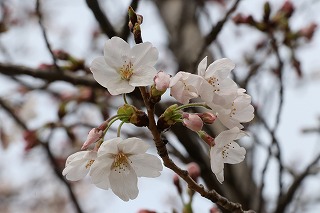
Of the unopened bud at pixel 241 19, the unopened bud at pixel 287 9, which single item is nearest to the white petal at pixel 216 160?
the unopened bud at pixel 241 19

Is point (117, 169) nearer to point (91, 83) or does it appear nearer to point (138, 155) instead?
point (138, 155)

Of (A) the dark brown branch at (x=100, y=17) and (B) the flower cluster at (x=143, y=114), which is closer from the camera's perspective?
(B) the flower cluster at (x=143, y=114)

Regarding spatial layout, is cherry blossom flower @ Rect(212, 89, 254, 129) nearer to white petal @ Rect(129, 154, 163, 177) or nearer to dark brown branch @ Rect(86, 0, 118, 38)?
white petal @ Rect(129, 154, 163, 177)

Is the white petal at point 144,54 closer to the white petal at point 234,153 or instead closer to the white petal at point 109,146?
the white petal at point 109,146

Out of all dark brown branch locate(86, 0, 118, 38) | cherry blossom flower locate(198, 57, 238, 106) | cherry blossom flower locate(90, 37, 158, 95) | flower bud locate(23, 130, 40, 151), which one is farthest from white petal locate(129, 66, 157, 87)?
flower bud locate(23, 130, 40, 151)

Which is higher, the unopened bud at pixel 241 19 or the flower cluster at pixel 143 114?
the flower cluster at pixel 143 114

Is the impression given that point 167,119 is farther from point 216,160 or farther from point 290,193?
point 290,193

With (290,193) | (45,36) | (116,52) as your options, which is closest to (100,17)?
(45,36)
